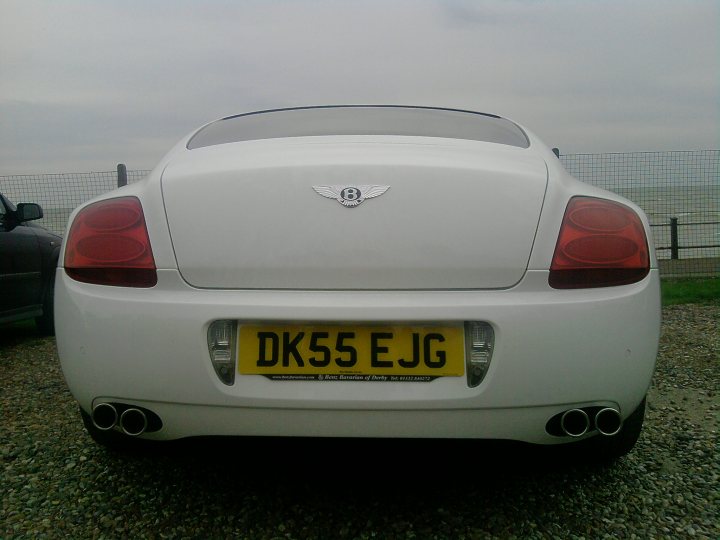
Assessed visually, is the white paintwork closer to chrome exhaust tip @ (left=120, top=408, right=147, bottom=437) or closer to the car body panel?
chrome exhaust tip @ (left=120, top=408, right=147, bottom=437)

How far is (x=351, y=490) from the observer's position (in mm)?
2256

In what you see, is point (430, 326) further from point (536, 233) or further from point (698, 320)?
point (698, 320)

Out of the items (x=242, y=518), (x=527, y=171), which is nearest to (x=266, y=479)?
(x=242, y=518)

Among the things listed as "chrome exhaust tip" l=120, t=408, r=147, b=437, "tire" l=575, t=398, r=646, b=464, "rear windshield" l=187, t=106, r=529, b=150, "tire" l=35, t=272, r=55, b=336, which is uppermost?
"rear windshield" l=187, t=106, r=529, b=150

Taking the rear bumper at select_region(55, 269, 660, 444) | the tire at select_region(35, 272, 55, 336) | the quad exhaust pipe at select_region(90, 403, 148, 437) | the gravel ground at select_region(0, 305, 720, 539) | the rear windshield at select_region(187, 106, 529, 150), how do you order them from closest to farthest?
the rear bumper at select_region(55, 269, 660, 444)
the quad exhaust pipe at select_region(90, 403, 148, 437)
the gravel ground at select_region(0, 305, 720, 539)
the rear windshield at select_region(187, 106, 529, 150)
the tire at select_region(35, 272, 55, 336)

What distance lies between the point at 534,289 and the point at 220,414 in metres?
0.86

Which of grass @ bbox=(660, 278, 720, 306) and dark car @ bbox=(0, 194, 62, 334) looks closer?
dark car @ bbox=(0, 194, 62, 334)

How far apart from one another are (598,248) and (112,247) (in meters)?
1.29

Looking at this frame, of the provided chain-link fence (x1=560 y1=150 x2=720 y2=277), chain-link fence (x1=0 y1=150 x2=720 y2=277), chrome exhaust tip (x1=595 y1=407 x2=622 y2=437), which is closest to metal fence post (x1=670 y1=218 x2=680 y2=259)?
chain-link fence (x1=560 y1=150 x2=720 y2=277)

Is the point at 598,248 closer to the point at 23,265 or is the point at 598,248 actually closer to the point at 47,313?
the point at 23,265

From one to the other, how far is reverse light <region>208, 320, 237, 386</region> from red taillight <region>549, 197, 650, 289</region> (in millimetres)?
821

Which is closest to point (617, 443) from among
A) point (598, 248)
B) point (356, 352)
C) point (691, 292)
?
point (598, 248)

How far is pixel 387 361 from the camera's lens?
1779 millimetres

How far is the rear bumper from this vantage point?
1771 millimetres
